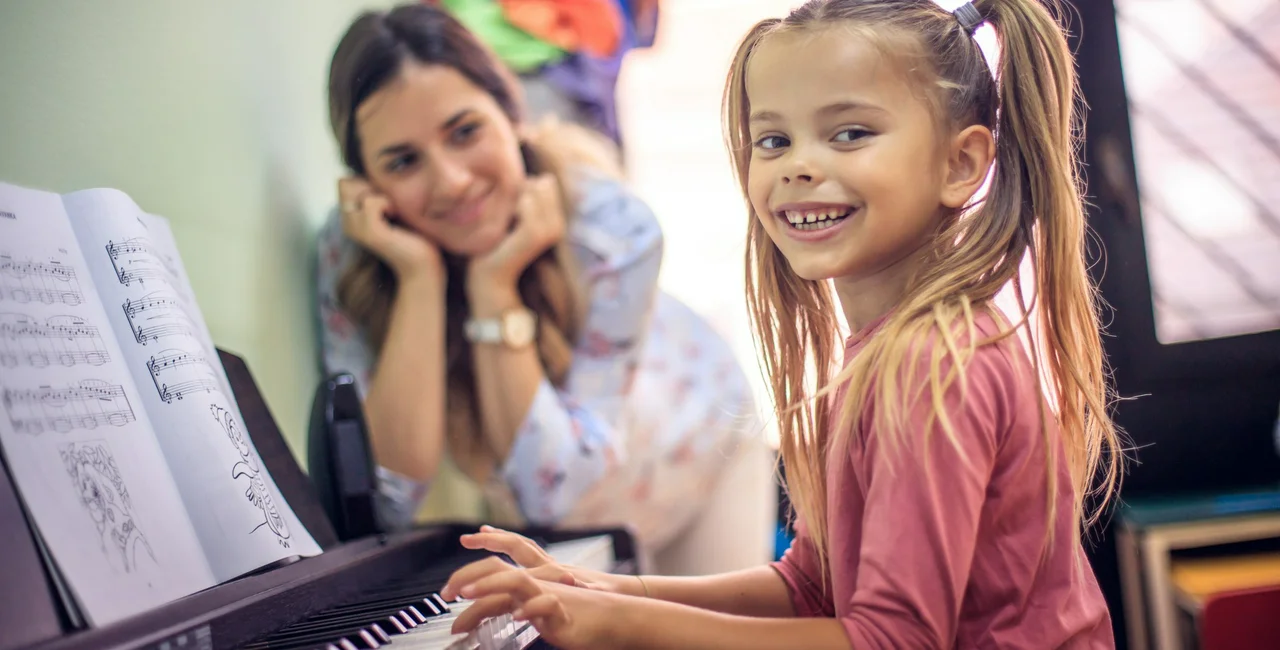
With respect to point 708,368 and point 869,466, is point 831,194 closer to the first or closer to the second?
point 869,466

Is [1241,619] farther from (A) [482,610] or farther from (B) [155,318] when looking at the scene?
(B) [155,318]

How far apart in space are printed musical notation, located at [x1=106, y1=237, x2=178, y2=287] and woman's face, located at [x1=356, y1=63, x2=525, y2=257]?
1.71 feet

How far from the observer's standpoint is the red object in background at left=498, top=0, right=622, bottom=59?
1.85 m

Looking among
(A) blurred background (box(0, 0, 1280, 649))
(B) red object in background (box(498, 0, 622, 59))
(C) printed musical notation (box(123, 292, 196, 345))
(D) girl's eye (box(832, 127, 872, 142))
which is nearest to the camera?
(D) girl's eye (box(832, 127, 872, 142))

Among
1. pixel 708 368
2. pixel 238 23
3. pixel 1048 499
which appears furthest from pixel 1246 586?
pixel 238 23

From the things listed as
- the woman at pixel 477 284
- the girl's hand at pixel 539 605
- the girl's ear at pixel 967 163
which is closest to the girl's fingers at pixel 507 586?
the girl's hand at pixel 539 605

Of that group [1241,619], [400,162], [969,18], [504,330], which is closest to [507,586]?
[969,18]

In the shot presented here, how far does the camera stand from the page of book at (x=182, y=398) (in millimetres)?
875

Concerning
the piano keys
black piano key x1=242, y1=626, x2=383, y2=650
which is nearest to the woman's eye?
the piano keys

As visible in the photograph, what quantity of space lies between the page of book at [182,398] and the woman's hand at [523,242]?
55 cm

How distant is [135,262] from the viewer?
3.02 ft

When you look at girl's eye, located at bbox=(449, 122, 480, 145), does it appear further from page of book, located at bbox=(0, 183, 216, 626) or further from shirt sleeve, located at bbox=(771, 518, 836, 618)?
shirt sleeve, located at bbox=(771, 518, 836, 618)

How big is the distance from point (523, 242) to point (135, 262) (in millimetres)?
639

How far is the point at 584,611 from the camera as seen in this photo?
2.40 feet
